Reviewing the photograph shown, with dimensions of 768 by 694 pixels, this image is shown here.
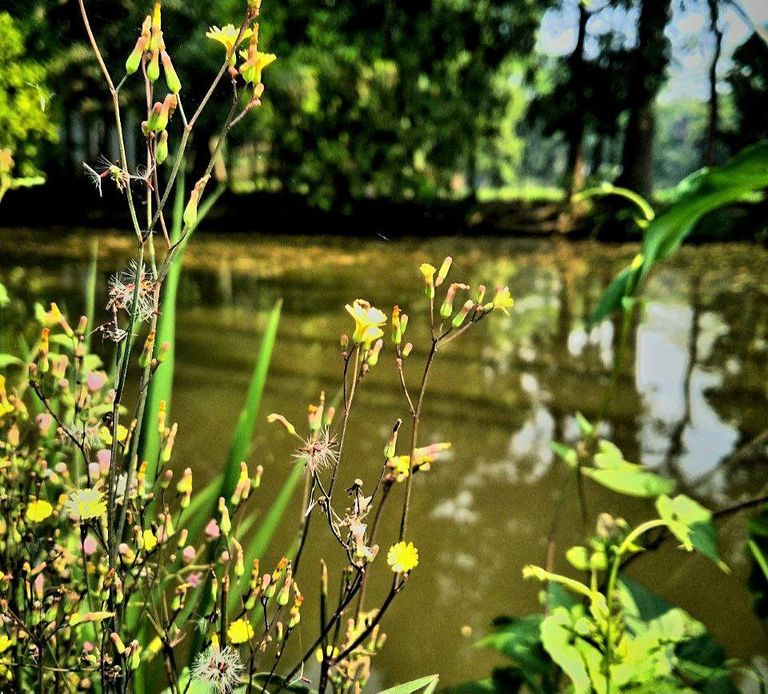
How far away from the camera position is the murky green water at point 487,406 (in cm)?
125

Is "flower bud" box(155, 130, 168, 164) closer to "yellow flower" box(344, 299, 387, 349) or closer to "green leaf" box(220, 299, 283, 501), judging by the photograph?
"yellow flower" box(344, 299, 387, 349)

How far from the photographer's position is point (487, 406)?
2.21m

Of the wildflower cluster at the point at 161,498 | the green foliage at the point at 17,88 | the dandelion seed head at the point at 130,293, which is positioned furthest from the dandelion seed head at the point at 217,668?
the green foliage at the point at 17,88

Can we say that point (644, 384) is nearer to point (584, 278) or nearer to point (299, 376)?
point (299, 376)

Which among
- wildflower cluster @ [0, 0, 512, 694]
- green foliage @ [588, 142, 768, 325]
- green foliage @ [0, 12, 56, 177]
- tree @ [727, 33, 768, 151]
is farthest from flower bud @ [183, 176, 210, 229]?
tree @ [727, 33, 768, 151]

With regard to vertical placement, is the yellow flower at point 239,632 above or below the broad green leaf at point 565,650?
above

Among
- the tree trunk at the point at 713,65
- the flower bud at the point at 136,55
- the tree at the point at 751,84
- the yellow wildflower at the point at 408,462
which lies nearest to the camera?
the flower bud at the point at 136,55

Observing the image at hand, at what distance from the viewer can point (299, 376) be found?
7.74 ft

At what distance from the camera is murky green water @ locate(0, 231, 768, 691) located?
4.09ft

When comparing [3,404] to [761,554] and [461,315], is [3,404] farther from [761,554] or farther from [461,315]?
[761,554]

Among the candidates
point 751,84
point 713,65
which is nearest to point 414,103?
point 751,84

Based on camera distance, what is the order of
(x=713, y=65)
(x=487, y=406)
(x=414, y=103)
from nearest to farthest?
1. (x=713, y=65)
2. (x=487, y=406)
3. (x=414, y=103)

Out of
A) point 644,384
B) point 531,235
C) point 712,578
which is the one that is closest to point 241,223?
point 531,235

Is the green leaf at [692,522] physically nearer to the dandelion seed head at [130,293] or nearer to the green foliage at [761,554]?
the green foliage at [761,554]
